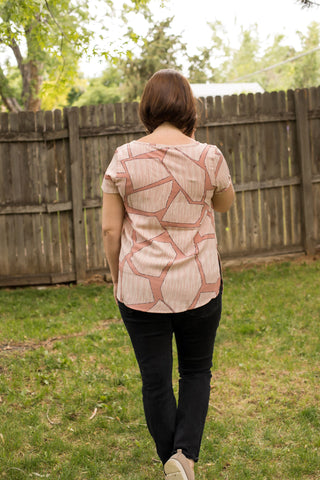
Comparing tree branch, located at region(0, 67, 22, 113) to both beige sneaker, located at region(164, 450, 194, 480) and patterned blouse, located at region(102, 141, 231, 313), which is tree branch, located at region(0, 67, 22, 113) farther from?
beige sneaker, located at region(164, 450, 194, 480)

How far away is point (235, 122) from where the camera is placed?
7.84 meters

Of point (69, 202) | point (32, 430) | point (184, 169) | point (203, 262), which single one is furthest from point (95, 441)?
point (69, 202)

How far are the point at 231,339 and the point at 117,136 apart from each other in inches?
142

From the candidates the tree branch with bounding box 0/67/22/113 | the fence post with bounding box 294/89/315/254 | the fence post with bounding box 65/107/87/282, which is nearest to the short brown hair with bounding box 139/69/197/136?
the fence post with bounding box 65/107/87/282

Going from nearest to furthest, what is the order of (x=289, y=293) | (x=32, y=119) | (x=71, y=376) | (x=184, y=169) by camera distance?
(x=184, y=169), (x=71, y=376), (x=289, y=293), (x=32, y=119)

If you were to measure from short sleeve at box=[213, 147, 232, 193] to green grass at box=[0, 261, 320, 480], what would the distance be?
4.80 feet

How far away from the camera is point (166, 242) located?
2217mm

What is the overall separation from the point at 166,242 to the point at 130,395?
6.51 feet

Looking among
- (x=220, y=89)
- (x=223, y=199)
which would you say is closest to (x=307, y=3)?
(x=223, y=199)

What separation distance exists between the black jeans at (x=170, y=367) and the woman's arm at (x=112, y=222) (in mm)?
235

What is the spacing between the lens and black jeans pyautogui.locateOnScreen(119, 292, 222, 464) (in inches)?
90.3

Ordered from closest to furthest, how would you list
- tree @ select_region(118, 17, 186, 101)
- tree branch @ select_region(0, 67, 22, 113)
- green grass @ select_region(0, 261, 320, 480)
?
1. green grass @ select_region(0, 261, 320, 480)
2. tree branch @ select_region(0, 67, 22, 113)
3. tree @ select_region(118, 17, 186, 101)

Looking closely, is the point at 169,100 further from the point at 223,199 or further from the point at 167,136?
the point at 223,199

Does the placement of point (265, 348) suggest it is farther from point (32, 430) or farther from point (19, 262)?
point (19, 262)
